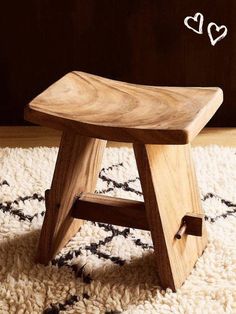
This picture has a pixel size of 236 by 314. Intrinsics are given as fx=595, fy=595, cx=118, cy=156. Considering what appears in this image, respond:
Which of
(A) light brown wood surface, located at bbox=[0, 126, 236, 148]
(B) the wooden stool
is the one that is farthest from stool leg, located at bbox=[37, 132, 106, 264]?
(A) light brown wood surface, located at bbox=[0, 126, 236, 148]

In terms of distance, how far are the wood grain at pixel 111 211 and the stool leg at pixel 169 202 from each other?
0.06 m

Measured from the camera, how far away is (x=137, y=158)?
3.24 feet

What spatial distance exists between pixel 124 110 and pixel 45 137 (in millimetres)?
751

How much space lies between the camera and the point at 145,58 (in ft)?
→ 5.56

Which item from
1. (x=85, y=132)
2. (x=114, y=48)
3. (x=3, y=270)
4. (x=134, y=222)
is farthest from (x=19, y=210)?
(x=114, y=48)

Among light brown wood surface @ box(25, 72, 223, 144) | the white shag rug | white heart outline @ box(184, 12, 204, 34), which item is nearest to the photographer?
light brown wood surface @ box(25, 72, 223, 144)

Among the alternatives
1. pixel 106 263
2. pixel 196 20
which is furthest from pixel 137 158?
pixel 196 20

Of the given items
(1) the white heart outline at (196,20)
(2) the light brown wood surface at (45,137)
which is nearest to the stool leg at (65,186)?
(2) the light brown wood surface at (45,137)

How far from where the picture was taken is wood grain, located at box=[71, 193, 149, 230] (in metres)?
1.08

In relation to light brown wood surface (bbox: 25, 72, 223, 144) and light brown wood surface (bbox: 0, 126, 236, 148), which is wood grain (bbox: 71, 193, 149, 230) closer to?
light brown wood surface (bbox: 25, 72, 223, 144)

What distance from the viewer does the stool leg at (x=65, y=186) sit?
1.08m

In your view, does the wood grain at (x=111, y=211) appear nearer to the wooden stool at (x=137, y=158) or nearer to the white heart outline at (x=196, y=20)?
the wooden stool at (x=137, y=158)

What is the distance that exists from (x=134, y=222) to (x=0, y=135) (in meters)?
0.78

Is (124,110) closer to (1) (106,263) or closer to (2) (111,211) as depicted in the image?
(2) (111,211)
